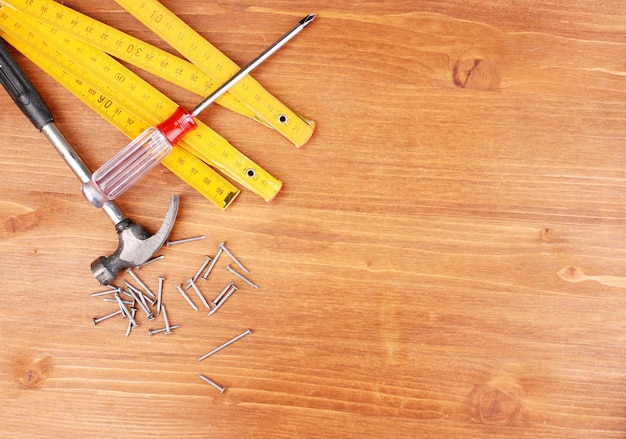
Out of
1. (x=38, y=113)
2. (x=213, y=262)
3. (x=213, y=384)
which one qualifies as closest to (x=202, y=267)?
(x=213, y=262)

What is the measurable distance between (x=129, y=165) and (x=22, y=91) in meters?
0.28

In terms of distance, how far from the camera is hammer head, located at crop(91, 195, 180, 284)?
112cm

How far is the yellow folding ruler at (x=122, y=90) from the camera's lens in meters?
1.15

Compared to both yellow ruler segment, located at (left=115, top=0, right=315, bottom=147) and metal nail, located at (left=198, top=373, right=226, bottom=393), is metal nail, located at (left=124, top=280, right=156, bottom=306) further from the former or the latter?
yellow ruler segment, located at (left=115, top=0, right=315, bottom=147)

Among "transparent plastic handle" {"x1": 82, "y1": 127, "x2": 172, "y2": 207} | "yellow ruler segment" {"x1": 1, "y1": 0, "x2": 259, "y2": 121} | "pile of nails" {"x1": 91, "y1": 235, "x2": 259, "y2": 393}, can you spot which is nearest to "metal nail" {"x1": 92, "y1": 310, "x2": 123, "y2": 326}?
"pile of nails" {"x1": 91, "y1": 235, "x2": 259, "y2": 393}

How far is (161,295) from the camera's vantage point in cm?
118

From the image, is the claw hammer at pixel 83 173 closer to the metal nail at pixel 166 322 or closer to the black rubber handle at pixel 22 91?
the black rubber handle at pixel 22 91

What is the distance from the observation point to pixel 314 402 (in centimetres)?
118

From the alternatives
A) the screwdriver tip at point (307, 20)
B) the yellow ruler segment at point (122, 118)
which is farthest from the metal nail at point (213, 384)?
the screwdriver tip at point (307, 20)

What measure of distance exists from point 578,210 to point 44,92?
1.19m

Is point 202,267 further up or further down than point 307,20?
further down

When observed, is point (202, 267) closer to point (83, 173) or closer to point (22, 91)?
point (83, 173)

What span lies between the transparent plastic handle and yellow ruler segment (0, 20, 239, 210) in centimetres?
6

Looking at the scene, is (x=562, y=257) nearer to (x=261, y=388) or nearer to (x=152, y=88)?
(x=261, y=388)
